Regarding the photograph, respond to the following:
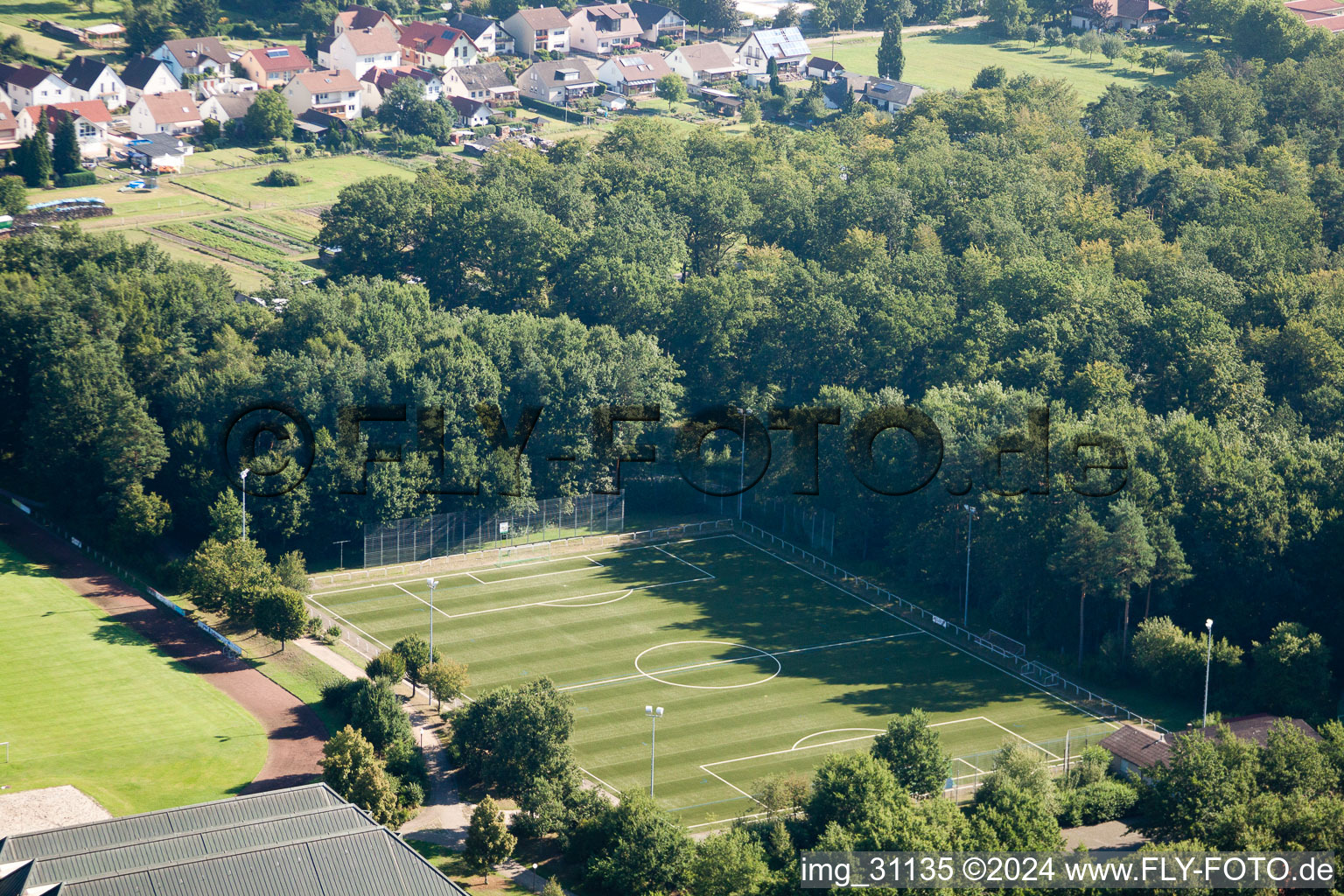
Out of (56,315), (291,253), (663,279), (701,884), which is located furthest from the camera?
(291,253)

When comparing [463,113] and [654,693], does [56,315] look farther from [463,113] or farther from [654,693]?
[463,113]

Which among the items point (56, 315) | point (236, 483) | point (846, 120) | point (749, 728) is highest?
point (846, 120)

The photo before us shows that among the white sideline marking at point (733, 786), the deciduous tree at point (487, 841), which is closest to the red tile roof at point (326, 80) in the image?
the white sideline marking at point (733, 786)

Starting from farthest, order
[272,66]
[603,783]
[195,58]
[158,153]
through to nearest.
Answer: [272,66] < [195,58] < [158,153] < [603,783]

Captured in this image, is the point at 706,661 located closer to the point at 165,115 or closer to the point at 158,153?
the point at 158,153

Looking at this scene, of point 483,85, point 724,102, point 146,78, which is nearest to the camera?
point 146,78

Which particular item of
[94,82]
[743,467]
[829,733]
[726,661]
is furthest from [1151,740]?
[94,82]

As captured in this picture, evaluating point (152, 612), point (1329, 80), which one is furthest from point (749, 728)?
point (1329, 80)
